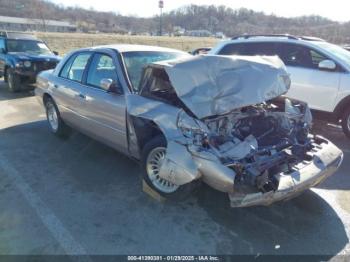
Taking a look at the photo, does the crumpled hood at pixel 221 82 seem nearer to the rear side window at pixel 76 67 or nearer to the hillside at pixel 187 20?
the rear side window at pixel 76 67

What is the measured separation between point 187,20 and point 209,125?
4096 inches

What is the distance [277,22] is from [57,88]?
193ft

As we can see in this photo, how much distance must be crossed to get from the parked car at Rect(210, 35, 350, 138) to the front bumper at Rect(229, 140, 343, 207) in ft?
9.21

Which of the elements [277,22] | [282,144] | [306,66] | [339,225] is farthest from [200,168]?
[277,22]

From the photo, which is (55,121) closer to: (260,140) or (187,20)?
(260,140)

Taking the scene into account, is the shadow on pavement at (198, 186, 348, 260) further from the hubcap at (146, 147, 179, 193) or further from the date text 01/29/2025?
the hubcap at (146, 147, 179, 193)

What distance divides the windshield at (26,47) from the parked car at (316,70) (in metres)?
7.93

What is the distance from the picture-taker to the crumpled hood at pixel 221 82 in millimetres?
3590

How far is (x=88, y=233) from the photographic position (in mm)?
3314

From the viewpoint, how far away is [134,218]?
358cm

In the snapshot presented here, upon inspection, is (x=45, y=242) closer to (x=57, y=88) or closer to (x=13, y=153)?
(x=13, y=153)

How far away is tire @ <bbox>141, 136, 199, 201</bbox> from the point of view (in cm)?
360

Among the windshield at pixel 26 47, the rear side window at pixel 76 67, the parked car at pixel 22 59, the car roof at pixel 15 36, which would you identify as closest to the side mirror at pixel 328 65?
the rear side window at pixel 76 67

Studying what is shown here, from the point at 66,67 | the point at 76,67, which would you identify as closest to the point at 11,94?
the point at 66,67
